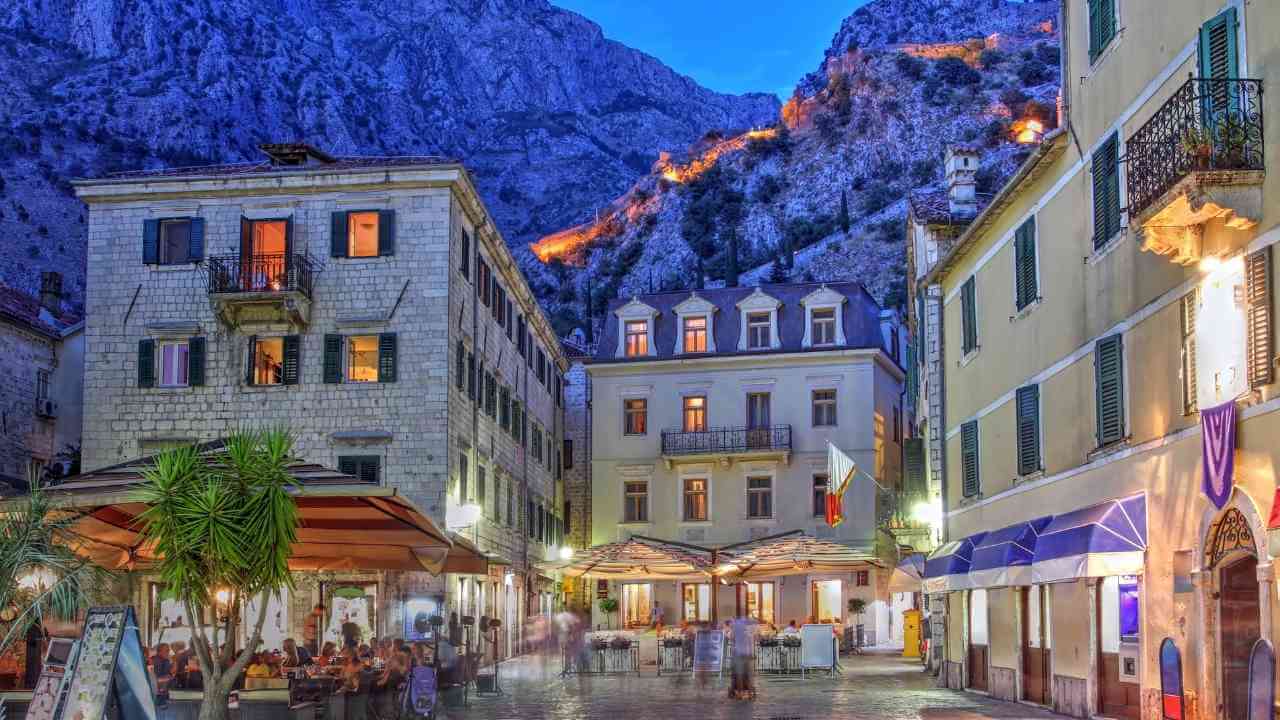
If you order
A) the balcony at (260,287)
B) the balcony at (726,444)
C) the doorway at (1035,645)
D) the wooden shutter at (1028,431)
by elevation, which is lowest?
the doorway at (1035,645)

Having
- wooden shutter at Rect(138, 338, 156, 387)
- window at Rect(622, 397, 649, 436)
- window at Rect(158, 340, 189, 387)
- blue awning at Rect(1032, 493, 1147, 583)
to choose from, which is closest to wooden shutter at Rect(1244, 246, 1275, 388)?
blue awning at Rect(1032, 493, 1147, 583)

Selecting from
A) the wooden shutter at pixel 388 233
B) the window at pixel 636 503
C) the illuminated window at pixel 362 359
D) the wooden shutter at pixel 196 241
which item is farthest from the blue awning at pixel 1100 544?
the window at pixel 636 503

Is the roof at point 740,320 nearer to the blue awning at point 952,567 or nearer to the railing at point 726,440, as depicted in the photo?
the railing at point 726,440

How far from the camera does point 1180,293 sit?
15953 millimetres

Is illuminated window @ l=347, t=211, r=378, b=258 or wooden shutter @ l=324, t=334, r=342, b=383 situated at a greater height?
illuminated window @ l=347, t=211, r=378, b=258

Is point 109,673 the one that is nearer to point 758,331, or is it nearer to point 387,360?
point 387,360

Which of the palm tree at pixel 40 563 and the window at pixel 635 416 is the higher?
the window at pixel 635 416

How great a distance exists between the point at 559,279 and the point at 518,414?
8615 centimetres

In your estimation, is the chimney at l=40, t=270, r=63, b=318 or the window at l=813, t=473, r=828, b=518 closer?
the chimney at l=40, t=270, r=63, b=318

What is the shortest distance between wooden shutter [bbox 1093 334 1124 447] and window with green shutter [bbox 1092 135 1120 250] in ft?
4.61

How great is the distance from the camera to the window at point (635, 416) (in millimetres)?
53312

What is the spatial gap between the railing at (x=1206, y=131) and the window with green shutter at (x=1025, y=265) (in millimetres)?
7751

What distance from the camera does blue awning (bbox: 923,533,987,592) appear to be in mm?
25469

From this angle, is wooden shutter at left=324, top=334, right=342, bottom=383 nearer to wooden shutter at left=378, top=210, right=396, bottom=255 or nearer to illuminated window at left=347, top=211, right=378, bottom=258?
illuminated window at left=347, top=211, right=378, bottom=258
